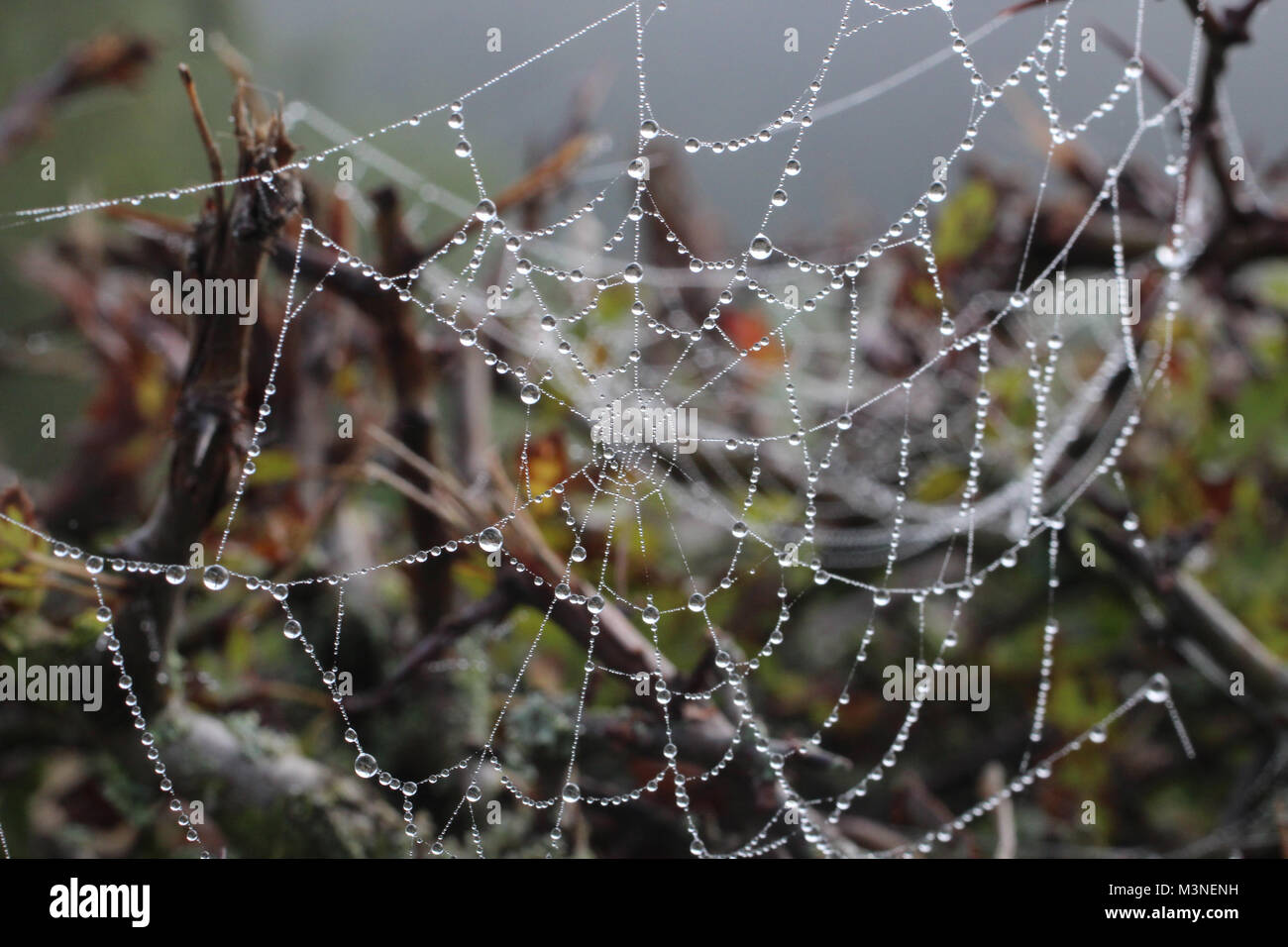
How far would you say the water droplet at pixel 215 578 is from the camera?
0.65 m

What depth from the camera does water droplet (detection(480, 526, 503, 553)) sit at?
0.71 meters

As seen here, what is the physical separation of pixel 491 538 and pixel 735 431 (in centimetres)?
68

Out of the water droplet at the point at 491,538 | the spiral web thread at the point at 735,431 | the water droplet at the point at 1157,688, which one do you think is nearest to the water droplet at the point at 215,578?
the spiral web thread at the point at 735,431

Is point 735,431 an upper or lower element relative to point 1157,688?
upper

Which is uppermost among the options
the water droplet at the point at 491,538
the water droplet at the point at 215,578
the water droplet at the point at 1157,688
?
the water droplet at the point at 491,538

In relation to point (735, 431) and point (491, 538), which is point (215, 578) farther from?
point (735, 431)

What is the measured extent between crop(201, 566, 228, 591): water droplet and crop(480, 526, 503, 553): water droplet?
18 cm

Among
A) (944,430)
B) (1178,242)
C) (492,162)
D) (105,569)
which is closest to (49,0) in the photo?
(492,162)

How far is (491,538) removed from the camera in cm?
72

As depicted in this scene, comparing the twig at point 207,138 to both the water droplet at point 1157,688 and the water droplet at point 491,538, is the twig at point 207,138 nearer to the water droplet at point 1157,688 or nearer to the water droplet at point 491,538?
the water droplet at point 491,538

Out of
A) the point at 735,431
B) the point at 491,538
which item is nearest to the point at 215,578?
the point at 491,538

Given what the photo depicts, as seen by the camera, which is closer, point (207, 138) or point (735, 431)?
point (207, 138)

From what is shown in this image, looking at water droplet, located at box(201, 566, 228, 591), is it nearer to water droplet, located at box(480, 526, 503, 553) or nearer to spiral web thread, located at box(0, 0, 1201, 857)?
spiral web thread, located at box(0, 0, 1201, 857)

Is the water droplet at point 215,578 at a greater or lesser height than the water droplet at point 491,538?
lesser
